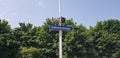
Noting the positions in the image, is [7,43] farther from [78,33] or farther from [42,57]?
[78,33]

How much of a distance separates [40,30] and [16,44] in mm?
6732

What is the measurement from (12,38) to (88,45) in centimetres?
1229

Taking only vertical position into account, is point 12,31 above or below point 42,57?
above

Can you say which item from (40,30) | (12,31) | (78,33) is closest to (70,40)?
(78,33)

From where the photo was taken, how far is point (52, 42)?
47.4 metres

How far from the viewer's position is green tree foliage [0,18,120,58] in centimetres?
4346

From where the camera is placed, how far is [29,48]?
44875mm

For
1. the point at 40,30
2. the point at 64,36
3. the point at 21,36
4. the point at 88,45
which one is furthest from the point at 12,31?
the point at 88,45

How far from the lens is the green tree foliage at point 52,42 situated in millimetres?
43459

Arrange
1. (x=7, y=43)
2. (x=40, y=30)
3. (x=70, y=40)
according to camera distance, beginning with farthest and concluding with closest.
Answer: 1. (x=40, y=30)
2. (x=70, y=40)
3. (x=7, y=43)

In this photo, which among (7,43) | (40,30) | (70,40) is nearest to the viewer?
(7,43)

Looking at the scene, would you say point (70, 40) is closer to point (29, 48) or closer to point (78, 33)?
point (78, 33)

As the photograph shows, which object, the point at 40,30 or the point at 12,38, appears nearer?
the point at 12,38

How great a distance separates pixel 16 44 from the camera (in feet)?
144
